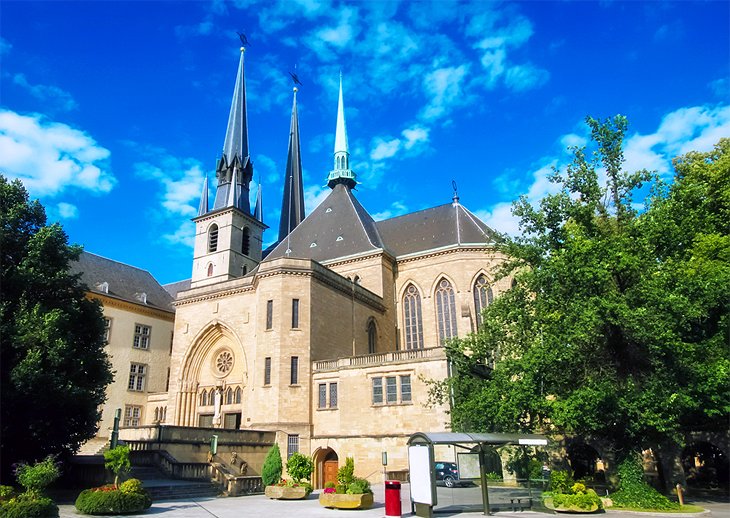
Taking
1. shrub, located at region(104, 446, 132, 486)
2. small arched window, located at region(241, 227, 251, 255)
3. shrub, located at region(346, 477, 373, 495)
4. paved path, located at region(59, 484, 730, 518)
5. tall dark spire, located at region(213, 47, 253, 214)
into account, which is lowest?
paved path, located at region(59, 484, 730, 518)

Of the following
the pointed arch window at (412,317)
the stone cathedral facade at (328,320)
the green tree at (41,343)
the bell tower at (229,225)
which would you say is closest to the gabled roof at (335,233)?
the stone cathedral facade at (328,320)

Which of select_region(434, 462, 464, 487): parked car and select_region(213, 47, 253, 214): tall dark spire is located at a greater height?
select_region(213, 47, 253, 214): tall dark spire

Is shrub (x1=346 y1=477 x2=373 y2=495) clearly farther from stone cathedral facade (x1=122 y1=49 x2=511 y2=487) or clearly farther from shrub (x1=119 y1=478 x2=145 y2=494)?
stone cathedral facade (x1=122 y1=49 x2=511 y2=487)

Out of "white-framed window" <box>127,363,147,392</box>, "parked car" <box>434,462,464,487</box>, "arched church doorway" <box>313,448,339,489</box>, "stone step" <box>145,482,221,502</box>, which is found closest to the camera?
"parked car" <box>434,462,464,487</box>

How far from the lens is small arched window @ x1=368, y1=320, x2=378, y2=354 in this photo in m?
35.5

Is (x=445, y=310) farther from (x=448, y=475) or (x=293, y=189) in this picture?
(x=293, y=189)

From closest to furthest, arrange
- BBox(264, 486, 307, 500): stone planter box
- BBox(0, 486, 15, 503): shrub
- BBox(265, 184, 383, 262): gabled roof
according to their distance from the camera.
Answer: BBox(0, 486, 15, 503): shrub, BBox(264, 486, 307, 500): stone planter box, BBox(265, 184, 383, 262): gabled roof

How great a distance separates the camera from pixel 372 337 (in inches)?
1410

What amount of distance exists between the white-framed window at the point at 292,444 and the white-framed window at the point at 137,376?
50.7ft

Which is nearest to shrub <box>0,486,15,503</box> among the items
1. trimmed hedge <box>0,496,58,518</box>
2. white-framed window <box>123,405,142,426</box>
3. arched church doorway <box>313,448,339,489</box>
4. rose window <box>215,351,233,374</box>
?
trimmed hedge <box>0,496,58,518</box>

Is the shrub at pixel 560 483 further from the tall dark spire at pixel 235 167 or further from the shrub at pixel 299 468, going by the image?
the tall dark spire at pixel 235 167

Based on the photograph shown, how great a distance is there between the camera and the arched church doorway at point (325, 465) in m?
27.8

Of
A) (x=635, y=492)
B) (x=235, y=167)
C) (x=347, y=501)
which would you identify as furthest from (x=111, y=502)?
(x=235, y=167)

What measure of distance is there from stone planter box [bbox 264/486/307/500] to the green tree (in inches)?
271
